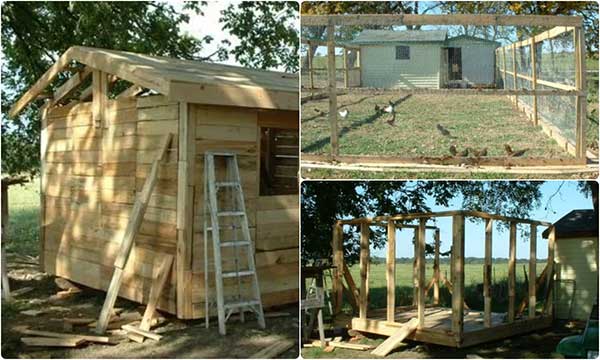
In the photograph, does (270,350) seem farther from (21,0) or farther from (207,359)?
(21,0)

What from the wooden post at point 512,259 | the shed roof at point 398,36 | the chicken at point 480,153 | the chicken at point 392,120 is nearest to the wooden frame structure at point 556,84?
the chicken at point 480,153

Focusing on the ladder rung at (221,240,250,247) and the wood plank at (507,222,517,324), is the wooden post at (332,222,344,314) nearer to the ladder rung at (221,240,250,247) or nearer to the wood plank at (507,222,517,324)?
the ladder rung at (221,240,250,247)

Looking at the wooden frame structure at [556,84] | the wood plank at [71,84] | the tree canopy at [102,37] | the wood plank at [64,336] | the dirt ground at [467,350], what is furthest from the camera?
the tree canopy at [102,37]

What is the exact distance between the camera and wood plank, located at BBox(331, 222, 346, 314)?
7.48 meters

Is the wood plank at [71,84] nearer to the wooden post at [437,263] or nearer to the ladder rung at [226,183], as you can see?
the ladder rung at [226,183]

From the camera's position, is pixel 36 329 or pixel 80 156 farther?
pixel 80 156

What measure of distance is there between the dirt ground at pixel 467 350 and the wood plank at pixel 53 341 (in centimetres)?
245

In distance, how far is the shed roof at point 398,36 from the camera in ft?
24.4

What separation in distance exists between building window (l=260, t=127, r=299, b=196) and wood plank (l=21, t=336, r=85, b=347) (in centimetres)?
341

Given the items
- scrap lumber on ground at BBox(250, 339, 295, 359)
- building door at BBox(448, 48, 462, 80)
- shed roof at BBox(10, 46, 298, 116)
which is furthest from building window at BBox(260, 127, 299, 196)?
scrap lumber on ground at BBox(250, 339, 295, 359)

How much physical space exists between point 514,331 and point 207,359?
4.35m

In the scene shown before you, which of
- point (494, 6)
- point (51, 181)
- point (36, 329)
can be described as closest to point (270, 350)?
point (36, 329)

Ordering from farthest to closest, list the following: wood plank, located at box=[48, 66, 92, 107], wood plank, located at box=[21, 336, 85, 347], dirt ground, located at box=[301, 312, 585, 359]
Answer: wood plank, located at box=[48, 66, 92, 107] < dirt ground, located at box=[301, 312, 585, 359] < wood plank, located at box=[21, 336, 85, 347]

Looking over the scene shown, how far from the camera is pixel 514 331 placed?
27.6 ft
